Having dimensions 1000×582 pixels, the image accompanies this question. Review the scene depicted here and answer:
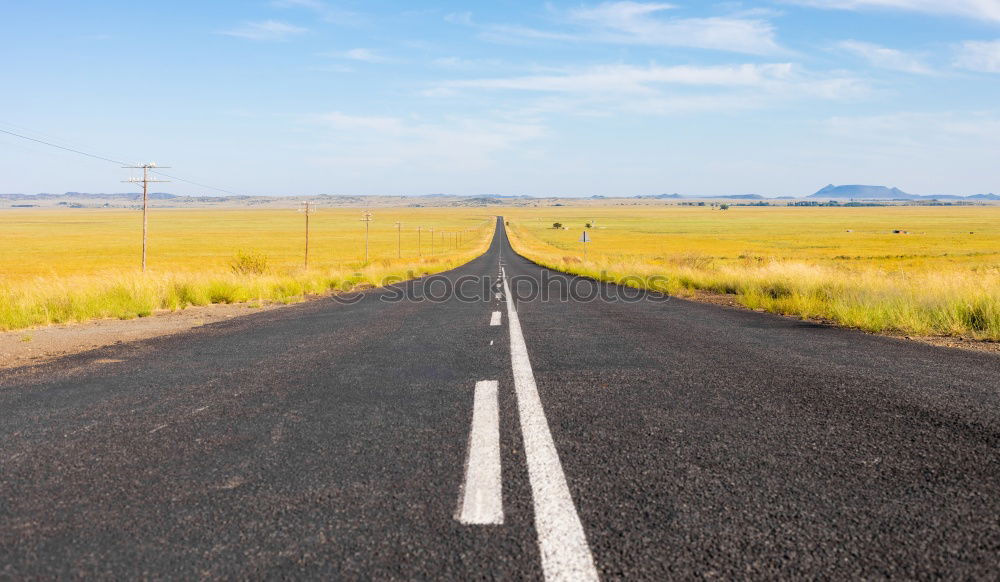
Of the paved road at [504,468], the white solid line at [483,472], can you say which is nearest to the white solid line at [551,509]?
the paved road at [504,468]

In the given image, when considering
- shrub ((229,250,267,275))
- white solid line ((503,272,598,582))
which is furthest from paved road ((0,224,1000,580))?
shrub ((229,250,267,275))

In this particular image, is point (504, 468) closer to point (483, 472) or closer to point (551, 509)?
point (483, 472)

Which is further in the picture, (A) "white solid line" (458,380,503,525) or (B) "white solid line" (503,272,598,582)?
(A) "white solid line" (458,380,503,525)

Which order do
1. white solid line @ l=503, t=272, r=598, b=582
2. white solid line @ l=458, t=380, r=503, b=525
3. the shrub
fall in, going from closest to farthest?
white solid line @ l=503, t=272, r=598, b=582 → white solid line @ l=458, t=380, r=503, b=525 → the shrub

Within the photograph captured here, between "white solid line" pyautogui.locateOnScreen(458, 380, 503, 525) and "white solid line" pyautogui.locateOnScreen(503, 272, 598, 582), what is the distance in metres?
0.17

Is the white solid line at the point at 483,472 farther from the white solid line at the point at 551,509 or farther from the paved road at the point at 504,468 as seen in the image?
the white solid line at the point at 551,509

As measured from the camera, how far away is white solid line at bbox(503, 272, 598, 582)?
7.64ft

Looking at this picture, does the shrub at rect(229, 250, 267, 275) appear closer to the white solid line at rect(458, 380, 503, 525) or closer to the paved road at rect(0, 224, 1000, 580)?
the paved road at rect(0, 224, 1000, 580)

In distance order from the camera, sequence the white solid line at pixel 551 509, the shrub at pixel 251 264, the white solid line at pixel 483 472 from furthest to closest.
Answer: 1. the shrub at pixel 251 264
2. the white solid line at pixel 483 472
3. the white solid line at pixel 551 509

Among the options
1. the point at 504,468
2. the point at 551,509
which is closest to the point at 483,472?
the point at 504,468

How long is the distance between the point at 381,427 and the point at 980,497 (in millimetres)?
3236

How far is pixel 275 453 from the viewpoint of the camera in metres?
3.66

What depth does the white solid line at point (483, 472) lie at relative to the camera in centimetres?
275

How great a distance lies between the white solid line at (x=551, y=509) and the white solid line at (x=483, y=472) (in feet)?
0.56
